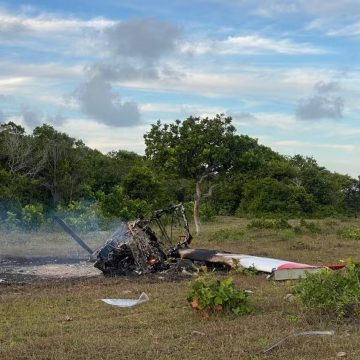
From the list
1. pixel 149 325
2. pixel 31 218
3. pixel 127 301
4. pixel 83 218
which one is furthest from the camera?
pixel 31 218

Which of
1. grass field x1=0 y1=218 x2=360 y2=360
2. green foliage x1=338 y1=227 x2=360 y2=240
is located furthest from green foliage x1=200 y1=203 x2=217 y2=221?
grass field x1=0 y1=218 x2=360 y2=360

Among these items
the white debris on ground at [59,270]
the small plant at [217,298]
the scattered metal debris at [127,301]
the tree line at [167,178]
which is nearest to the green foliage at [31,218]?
the tree line at [167,178]

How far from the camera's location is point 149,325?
7594mm

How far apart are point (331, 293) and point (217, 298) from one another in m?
1.44

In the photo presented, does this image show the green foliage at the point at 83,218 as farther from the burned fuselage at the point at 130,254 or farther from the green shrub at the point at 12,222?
the burned fuselage at the point at 130,254

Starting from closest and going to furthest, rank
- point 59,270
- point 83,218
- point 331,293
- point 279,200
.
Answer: point 331,293 → point 59,270 → point 83,218 → point 279,200

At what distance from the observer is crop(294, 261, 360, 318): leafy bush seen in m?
7.71

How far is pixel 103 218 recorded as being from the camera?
22438 millimetres

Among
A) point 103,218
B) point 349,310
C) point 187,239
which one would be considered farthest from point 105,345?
point 103,218

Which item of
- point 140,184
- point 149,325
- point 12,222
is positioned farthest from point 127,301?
point 140,184

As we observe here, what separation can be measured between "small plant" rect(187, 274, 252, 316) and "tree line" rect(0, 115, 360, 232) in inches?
542

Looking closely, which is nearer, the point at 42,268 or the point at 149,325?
the point at 149,325

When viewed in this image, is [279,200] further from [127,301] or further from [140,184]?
[127,301]

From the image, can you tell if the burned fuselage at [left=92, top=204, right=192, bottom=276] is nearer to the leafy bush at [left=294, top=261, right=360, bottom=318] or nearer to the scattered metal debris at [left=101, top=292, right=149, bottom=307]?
the scattered metal debris at [left=101, top=292, right=149, bottom=307]
